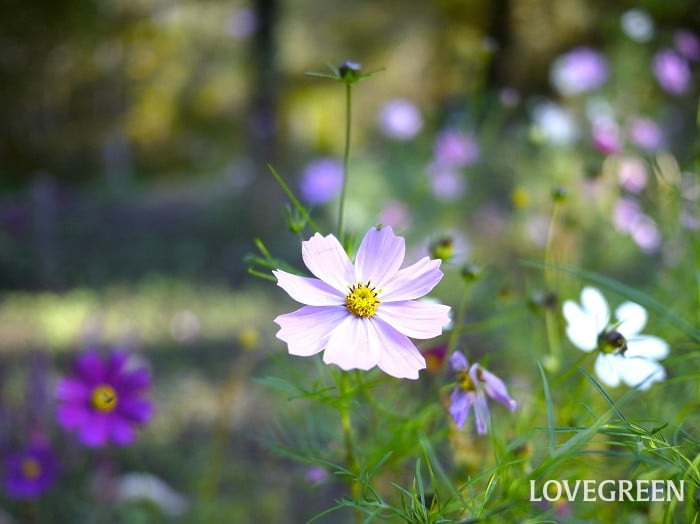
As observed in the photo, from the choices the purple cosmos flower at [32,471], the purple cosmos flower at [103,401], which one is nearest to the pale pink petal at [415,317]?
the purple cosmos flower at [103,401]

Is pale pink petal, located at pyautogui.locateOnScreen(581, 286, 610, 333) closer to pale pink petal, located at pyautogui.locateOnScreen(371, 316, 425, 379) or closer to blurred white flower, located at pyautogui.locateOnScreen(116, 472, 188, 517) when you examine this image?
pale pink petal, located at pyautogui.locateOnScreen(371, 316, 425, 379)

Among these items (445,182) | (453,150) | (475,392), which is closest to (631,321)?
(475,392)

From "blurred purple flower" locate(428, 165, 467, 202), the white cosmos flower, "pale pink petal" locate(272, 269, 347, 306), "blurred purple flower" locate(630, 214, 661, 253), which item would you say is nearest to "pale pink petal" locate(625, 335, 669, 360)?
the white cosmos flower

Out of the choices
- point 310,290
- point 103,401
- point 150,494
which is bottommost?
point 150,494

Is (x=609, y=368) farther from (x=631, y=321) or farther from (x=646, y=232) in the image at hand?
(x=646, y=232)

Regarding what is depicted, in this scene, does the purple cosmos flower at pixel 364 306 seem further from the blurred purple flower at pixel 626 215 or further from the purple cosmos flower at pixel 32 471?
the blurred purple flower at pixel 626 215

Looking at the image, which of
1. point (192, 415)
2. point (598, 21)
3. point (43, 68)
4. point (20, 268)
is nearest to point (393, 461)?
point (192, 415)

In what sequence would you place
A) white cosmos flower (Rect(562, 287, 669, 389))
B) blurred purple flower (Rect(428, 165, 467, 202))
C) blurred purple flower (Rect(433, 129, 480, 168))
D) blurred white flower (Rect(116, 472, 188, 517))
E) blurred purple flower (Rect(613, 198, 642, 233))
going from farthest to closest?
blurred purple flower (Rect(428, 165, 467, 202)) < blurred purple flower (Rect(433, 129, 480, 168)) < blurred purple flower (Rect(613, 198, 642, 233)) < blurred white flower (Rect(116, 472, 188, 517)) < white cosmos flower (Rect(562, 287, 669, 389))
